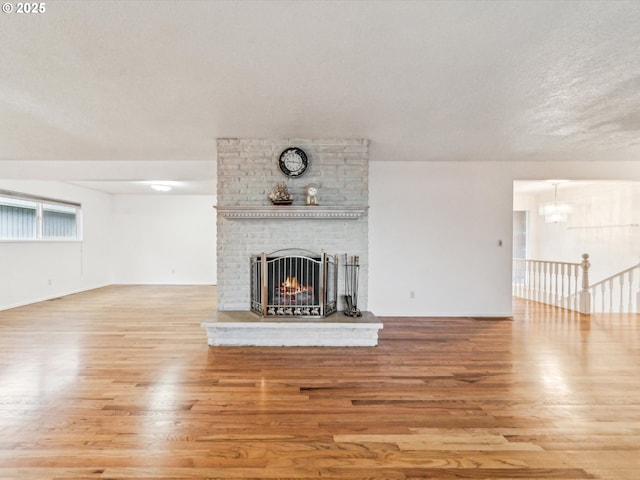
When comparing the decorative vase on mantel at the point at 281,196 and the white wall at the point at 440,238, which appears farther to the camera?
the white wall at the point at 440,238

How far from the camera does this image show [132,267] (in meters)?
8.67

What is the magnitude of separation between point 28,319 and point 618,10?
6.85 metres

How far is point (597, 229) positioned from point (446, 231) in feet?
14.4

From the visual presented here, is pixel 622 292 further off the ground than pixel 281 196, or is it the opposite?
pixel 281 196

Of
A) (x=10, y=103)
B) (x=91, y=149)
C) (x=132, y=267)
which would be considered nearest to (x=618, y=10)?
(x=10, y=103)

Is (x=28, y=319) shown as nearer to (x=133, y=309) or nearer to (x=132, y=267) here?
(x=133, y=309)

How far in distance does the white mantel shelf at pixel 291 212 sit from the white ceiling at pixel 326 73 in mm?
844

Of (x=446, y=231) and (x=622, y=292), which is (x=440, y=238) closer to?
(x=446, y=231)

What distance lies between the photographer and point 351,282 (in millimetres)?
3939

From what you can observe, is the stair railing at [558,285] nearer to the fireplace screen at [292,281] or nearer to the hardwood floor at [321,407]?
the hardwood floor at [321,407]

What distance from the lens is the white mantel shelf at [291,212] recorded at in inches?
146

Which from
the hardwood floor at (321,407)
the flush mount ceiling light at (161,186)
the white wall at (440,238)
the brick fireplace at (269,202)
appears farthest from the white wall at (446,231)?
the flush mount ceiling light at (161,186)

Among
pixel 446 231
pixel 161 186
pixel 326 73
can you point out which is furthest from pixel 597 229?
pixel 161 186

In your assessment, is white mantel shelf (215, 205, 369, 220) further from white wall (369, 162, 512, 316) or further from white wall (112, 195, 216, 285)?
white wall (112, 195, 216, 285)
